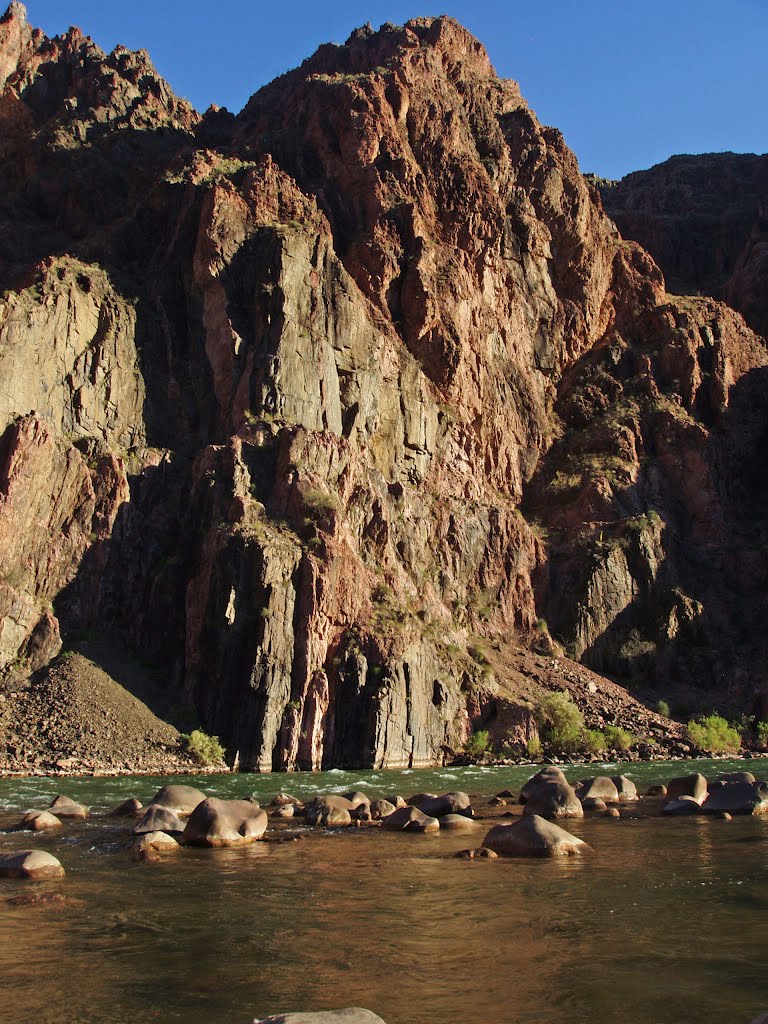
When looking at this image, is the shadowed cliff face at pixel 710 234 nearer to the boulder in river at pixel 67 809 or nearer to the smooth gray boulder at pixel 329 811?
the smooth gray boulder at pixel 329 811

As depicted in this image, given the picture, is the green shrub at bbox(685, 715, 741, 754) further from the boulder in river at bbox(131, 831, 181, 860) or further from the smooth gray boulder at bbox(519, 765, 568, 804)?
the boulder in river at bbox(131, 831, 181, 860)

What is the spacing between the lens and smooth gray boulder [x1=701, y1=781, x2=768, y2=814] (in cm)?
3438

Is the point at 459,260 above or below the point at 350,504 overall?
above

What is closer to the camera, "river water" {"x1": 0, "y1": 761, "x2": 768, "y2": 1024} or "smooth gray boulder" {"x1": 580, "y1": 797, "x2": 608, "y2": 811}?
"river water" {"x1": 0, "y1": 761, "x2": 768, "y2": 1024}

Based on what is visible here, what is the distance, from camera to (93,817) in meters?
36.3

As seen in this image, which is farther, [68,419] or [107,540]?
[68,419]

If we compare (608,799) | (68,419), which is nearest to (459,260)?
(68,419)

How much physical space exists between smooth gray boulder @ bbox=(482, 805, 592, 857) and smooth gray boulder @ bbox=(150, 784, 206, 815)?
504 inches

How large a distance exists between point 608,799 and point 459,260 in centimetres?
9341

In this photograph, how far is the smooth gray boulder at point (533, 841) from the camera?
24.7 meters

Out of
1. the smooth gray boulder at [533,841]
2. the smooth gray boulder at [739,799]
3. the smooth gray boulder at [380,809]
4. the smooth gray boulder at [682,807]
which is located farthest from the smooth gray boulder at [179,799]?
the smooth gray boulder at [739,799]

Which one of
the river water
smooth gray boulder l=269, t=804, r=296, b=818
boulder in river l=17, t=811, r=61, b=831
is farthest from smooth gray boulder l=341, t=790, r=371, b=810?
boulder in river l=17, t=811, r=61, b=831

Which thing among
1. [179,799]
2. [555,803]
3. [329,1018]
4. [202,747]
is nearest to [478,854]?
[555,803]

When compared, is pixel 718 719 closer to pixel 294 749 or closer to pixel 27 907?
pixel 294 749
